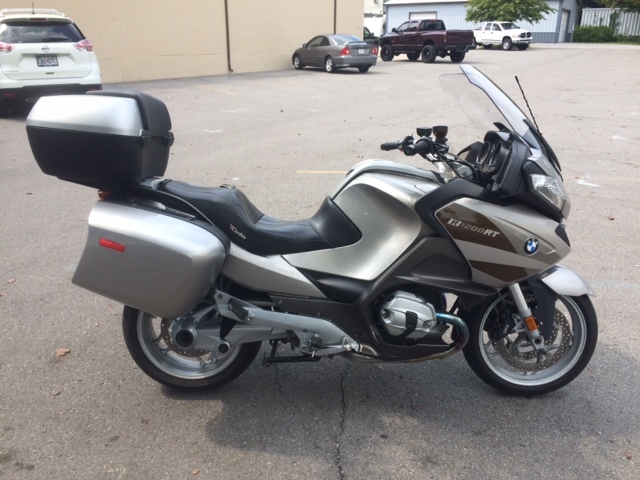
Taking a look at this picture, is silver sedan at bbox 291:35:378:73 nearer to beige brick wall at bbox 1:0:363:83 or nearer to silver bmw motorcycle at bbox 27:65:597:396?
beige brick wall at bbox 1:0:363:83

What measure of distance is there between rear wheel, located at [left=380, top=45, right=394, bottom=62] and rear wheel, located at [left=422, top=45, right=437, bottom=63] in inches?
85.7

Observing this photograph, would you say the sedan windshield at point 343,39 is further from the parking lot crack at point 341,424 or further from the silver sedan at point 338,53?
the parking lot crack at point 341,424

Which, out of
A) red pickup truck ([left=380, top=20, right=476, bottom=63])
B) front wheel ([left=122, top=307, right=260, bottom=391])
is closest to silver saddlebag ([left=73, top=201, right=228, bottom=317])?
front wheel ([left=122, top=307, right=260, bottom=391])

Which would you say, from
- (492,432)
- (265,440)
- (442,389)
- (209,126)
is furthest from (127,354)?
(209,126)

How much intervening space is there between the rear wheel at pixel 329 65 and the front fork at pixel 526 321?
869 inches

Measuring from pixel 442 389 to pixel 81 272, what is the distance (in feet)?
6.81

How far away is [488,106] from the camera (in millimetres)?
3318

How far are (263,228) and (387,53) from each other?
102 feet

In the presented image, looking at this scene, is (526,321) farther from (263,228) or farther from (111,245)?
(111,245)

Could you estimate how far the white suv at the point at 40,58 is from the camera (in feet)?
36.7

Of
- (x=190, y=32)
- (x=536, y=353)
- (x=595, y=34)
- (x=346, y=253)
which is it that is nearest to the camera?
(x=346, y=253)

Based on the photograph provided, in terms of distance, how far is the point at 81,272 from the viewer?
3.05 meters

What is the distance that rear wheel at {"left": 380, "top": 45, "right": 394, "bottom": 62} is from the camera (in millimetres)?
32250

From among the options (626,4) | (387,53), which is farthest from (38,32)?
(626,4)
